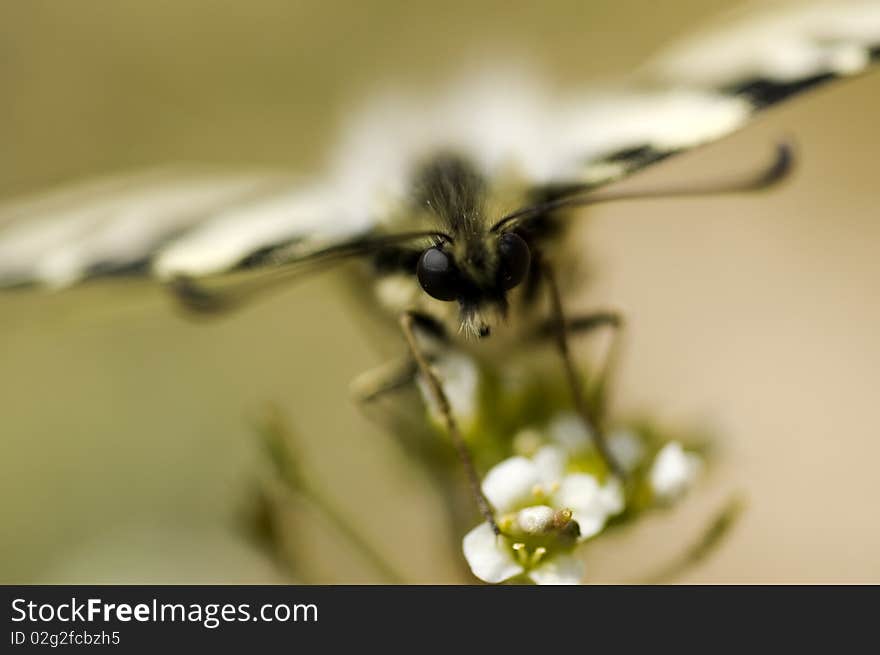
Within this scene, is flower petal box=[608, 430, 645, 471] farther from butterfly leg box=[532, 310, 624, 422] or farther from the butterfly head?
the butterfly head

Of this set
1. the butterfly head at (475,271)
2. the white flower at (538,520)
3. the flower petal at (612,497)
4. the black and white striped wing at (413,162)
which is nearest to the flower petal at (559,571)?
the white flower at (538,520)

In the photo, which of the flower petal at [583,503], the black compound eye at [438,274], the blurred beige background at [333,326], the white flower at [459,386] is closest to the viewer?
the black compound eye at [438,274]

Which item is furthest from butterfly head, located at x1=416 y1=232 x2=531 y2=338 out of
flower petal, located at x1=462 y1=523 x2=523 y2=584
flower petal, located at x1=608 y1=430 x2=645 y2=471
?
flower petal, located at x1=608 y1=430 x2=645 y2=471

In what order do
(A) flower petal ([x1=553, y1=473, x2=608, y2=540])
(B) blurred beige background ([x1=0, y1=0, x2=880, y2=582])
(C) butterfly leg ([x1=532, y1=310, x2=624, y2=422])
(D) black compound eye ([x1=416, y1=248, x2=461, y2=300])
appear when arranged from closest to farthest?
(D) black compound eye ([x1=416, y1=248, x2=461, y2=300])
(A) flower petal ([x1=553, y1=473, x2=608, y2=540])
(C) butterfly leg ([x1=532, y1=310, x2=624, y2=422])
(B) blurred beige background ([x1=0, y1=0, x2=880, y2=582])

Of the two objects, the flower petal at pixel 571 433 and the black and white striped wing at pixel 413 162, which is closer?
the black and white striped wing at pixel 413 162

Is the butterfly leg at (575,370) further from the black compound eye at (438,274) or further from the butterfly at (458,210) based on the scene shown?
the black compound eye at (438,274)

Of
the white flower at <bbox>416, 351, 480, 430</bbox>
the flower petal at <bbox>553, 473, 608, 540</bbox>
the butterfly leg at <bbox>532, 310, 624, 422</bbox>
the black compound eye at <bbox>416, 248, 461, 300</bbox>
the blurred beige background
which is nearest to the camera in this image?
the black compound eye at <bbox>416, 248, 461, 300</bbox>
